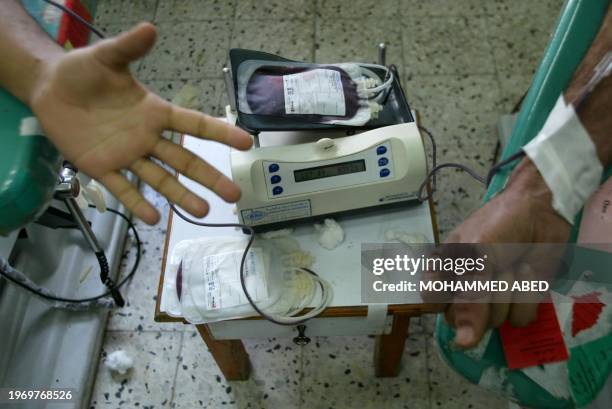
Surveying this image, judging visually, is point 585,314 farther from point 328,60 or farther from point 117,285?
point 328,60

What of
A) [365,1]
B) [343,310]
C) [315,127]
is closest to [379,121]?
[315,127]

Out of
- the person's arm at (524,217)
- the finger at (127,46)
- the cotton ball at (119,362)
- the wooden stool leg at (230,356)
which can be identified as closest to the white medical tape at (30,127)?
the finger at (127,46)

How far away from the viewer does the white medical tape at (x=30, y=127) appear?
24.4 inches

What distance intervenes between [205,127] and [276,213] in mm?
258

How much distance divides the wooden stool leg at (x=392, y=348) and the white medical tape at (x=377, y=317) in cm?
4

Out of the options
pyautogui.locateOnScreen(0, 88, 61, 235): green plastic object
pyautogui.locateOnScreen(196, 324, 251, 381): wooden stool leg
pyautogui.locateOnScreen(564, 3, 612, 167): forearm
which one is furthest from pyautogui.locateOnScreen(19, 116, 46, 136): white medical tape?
pyautogui.locateOnScreen(564, 3, 612, 167): forearm

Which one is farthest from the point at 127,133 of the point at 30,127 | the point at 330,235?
the point at 330,235

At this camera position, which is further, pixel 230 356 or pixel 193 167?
pixel 230 356

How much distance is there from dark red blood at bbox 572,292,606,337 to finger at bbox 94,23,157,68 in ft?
2.54

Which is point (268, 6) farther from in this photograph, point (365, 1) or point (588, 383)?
point (588, 383)

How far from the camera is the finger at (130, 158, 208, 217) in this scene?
0.75 meters

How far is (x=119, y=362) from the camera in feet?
4.40

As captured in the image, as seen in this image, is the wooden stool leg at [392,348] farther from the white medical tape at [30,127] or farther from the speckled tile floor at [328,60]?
the white medical tape at [30,127]

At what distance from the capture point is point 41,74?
69 cm
